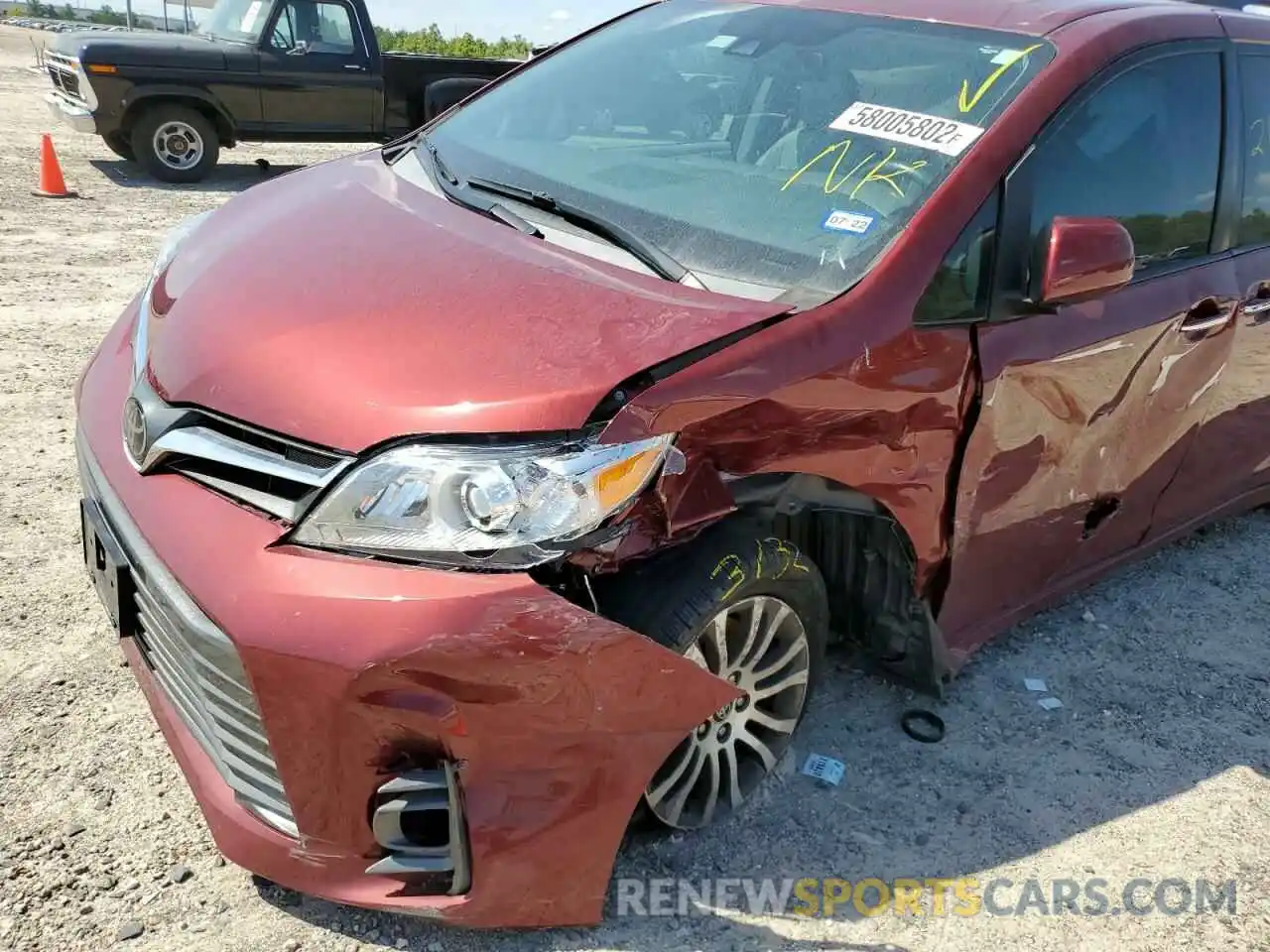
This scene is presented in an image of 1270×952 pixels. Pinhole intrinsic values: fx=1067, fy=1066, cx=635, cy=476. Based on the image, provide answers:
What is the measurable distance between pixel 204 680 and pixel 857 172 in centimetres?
186

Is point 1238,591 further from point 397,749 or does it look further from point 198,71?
point 198,71

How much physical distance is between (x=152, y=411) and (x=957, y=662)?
2.08m

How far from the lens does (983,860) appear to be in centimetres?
256

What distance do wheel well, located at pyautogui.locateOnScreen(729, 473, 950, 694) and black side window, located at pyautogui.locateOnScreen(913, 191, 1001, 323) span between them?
461 millimetres

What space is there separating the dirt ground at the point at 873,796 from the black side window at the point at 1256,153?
132cm

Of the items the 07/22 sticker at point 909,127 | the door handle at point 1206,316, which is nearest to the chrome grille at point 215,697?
the 07/22 sticker at point 909,127

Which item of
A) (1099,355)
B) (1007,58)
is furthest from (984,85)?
(1099,355)

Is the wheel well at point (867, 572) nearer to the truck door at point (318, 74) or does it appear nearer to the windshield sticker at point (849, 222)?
the windshield sticker at point (849, 222)

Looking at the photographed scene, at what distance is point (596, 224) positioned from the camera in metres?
2.58

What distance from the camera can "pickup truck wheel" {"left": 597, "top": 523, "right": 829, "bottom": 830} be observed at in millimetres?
2123

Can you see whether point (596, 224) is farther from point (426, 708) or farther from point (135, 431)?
point (426, 708)

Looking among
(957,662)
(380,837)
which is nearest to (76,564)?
(380,837)

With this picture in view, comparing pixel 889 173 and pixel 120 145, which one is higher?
pixel 889 173

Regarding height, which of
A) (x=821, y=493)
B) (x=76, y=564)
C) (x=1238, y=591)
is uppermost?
(x=821, y=493)
